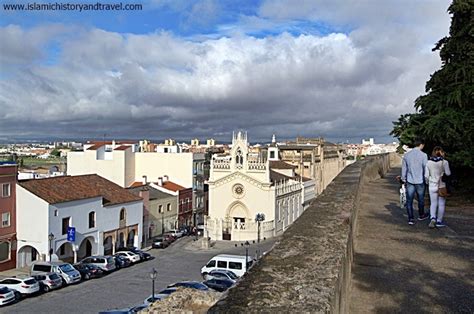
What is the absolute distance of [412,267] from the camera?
6.31 m

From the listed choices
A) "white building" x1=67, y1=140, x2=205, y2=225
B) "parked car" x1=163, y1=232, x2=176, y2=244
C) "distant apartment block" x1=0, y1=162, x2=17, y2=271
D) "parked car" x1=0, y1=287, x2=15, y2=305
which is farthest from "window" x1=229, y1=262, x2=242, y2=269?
"white building" x1=67, y1=140, x2=205, y2=225

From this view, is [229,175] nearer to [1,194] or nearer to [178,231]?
[178,231]

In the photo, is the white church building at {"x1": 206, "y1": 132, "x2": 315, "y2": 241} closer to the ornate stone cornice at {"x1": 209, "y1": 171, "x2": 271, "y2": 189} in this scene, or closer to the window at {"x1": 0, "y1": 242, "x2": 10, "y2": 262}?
the ornate stone cornice at {"x1": 209, "y1": 171, "x2": 271, "y2": 189}

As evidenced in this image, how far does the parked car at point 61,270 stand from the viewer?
3131 centimetres

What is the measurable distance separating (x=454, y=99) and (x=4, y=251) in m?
32.5

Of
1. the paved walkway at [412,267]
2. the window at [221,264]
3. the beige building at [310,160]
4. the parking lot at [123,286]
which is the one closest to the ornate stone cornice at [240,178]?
the parking lot at [123,286]

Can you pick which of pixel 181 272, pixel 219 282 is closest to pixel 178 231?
pixel 181 272

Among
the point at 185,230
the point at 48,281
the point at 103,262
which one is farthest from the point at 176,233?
the point at 48,281

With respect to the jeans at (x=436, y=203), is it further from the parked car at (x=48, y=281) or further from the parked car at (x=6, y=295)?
the parked car at (x=48, y=281)

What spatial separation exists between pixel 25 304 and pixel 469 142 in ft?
81.2

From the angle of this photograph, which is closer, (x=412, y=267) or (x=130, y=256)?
(x=412, y=267)

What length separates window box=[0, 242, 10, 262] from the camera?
34.5 meters

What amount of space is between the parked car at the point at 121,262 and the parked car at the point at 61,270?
4.69 meters

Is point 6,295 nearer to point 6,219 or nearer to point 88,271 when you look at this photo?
point 88,271
